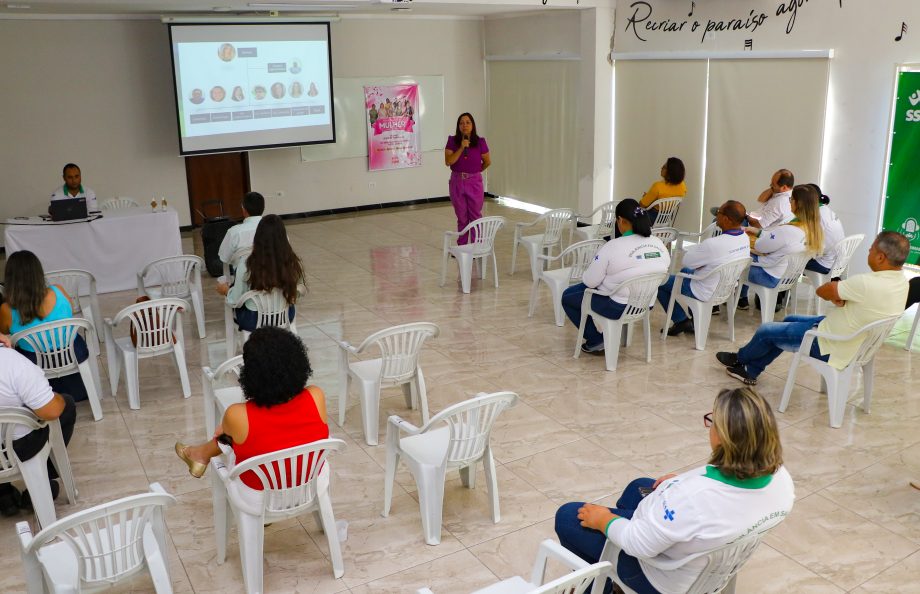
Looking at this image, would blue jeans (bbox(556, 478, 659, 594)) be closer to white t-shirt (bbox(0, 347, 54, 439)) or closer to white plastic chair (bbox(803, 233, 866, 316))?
white t-shirt (bbox(0, 347, 54, 439))

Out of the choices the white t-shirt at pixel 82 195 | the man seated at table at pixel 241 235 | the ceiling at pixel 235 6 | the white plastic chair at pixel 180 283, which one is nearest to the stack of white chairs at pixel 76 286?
the white plastic chair at pixel 180 283

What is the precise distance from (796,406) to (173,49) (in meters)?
8.19

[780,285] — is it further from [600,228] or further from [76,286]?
[76,286]

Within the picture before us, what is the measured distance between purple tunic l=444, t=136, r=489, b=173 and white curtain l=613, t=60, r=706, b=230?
235cm

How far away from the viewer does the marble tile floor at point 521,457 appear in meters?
3.48

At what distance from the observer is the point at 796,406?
5035 millimetres

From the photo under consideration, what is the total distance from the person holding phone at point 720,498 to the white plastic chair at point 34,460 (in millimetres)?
2590

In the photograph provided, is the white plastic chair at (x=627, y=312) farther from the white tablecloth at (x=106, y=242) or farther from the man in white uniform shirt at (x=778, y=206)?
the white tablecloth at (x=106, y=242)

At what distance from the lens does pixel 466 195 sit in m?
8.39

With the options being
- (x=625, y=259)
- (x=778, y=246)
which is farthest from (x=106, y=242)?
(x=778, y=246)

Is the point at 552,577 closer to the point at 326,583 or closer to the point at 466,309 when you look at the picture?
the point at 326,583

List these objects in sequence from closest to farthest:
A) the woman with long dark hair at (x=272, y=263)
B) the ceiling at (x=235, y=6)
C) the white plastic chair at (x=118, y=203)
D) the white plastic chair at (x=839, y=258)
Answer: the woman with long dark hair at (x=272, y=263)
the white plastic chair at (x=839, y=258)
the ceiling at (x=235, y=6)
the white plastic chair at (x=118, y=203)

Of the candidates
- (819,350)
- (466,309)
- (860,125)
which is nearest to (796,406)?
(819,350)

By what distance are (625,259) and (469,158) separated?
3.29m
